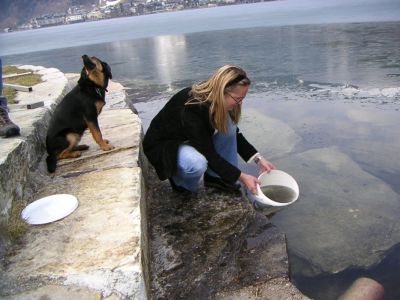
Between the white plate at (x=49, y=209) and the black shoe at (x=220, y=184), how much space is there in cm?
136

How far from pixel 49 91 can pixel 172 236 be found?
3712 mm

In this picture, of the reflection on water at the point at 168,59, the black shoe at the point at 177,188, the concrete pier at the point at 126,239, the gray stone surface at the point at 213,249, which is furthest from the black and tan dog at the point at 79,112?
the reflection on water at the point at 168,59

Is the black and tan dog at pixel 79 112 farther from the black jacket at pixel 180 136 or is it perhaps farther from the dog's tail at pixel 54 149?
the black jacket at pixel 180 136

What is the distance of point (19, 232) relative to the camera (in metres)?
2.30

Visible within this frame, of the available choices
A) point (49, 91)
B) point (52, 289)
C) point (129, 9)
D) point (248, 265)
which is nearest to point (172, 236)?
point (248, 265)

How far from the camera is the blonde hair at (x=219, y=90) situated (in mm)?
2825

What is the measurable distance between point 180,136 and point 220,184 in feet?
2.16

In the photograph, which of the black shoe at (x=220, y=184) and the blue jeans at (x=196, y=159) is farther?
Answer: the black shoe at (x=220, y=184)

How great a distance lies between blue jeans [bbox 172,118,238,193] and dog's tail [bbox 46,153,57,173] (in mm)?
1003

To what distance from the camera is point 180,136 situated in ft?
10.6

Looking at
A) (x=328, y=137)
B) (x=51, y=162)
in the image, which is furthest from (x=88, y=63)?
(x=328, y=137)

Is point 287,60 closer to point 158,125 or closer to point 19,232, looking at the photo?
point 158,125

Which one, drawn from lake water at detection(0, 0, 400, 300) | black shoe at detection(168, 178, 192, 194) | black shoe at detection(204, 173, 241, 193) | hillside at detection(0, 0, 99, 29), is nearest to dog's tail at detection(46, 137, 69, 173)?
black shoe at detection(168, 178, 192, 194)

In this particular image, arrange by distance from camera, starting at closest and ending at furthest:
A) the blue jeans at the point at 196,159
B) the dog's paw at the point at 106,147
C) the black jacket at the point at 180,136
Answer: the black jacket at the point at 180,136 < the blue jeans at the point at 196,159 < the dog's paw at the point at 106,147
